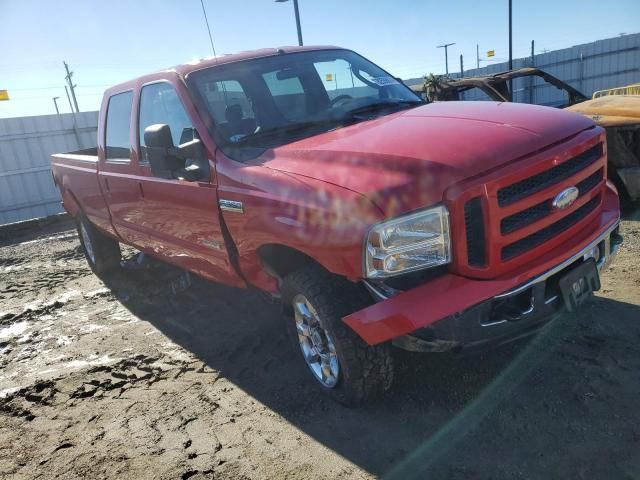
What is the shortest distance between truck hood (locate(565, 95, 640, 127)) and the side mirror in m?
4.04

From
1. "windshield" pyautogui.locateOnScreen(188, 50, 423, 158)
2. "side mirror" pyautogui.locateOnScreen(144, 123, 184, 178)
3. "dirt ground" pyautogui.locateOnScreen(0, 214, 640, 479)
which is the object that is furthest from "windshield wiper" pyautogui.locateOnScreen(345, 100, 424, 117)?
"dirt ground" pyautogui.locateOnScreen(0, 214, 640, 479)

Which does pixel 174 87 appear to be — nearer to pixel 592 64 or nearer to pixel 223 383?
pixel 223 383

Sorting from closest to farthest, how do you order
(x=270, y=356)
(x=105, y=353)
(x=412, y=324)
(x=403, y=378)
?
(x=412, y=324) < (x=403, y=378) < (x=270, y=356) < (x=105, y=353)

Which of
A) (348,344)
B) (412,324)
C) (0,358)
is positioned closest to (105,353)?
(0,358)

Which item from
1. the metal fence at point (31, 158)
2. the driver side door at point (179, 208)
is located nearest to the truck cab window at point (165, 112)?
the driver side door at point (179, 208)

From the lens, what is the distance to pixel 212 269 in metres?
3.64

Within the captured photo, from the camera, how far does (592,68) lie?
57.3 feet

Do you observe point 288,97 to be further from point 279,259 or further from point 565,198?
point 565,198

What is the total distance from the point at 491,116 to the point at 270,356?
219cm

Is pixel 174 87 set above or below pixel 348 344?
above

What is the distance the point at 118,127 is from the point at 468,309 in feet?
12.2

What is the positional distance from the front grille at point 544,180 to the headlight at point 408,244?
12.5 inches

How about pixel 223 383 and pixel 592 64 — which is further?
pixel 592 64

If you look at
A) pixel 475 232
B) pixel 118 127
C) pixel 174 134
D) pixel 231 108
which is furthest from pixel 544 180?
pixel 118 127
